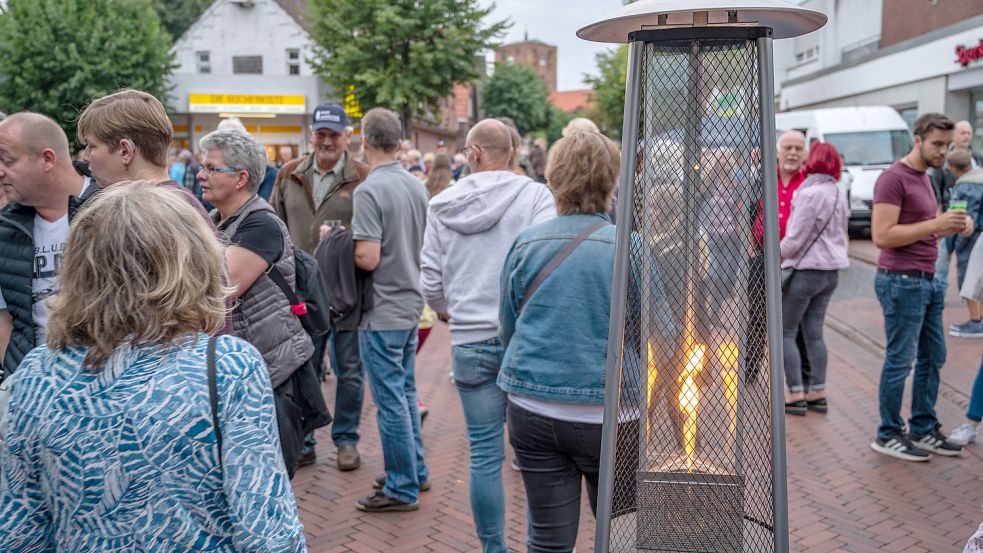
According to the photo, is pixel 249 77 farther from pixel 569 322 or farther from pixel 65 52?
pixel 569 322

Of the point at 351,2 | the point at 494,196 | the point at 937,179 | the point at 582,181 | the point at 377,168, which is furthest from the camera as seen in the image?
the point at 351,2

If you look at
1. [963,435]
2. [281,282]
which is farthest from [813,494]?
[281,282]

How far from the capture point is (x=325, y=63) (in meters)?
33.9

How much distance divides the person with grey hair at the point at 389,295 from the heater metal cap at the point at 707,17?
242cm

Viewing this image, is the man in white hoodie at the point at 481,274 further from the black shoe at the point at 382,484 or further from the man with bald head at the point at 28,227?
the man with bald head at the point at 28,227

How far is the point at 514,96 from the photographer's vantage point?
205ft

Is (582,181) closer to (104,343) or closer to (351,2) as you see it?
(104,343)

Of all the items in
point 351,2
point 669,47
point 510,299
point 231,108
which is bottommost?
point 510,299

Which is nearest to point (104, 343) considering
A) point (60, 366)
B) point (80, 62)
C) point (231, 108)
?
point (60, 366)

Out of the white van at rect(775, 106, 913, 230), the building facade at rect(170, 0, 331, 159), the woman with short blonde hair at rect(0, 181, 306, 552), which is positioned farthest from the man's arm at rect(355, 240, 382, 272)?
the building facade at rect(170, 0, 331, 159)

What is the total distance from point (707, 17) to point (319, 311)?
73.4 inches

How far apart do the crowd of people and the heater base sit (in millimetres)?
178

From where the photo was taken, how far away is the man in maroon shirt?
5.11 meters

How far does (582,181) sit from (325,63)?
32602mm
